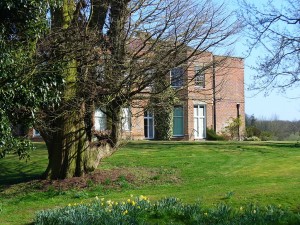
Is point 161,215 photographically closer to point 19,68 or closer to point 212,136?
point 19,68

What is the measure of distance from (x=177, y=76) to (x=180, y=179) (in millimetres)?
3570

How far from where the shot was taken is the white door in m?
36.2

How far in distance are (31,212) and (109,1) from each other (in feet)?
23.3

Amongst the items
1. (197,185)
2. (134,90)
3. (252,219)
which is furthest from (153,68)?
(252,219)

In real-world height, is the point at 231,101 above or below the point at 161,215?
above

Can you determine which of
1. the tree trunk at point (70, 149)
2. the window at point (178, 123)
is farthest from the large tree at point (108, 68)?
the window at point (178, 123)

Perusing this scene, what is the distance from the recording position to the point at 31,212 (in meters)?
11.8

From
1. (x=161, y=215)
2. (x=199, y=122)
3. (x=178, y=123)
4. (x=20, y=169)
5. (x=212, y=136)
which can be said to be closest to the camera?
(x=161, y=215)

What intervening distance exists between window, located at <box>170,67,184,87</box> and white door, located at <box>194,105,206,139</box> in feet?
63.4

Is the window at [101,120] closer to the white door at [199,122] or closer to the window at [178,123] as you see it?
the window at [178,123]

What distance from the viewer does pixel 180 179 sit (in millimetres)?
16359

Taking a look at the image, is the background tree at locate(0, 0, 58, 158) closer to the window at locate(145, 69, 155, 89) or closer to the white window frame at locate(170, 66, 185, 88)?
the window at locate(145, 69, 155, 89)

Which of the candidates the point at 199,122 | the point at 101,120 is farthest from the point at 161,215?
the point at 199,122

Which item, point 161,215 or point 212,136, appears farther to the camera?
point 212,136
